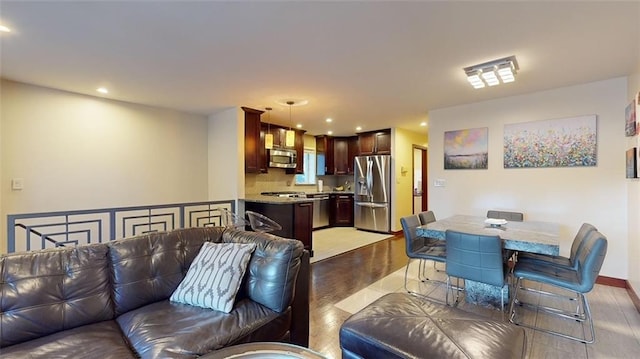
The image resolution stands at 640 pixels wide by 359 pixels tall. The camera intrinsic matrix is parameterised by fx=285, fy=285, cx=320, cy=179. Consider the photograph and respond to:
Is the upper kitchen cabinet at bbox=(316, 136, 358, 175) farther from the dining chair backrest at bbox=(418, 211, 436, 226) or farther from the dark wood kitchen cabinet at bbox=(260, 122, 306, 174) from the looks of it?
the dining chair backrest at bbox=(418, 211, 436, 226)

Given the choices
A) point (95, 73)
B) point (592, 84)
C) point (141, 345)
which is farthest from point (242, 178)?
point (592, 84)

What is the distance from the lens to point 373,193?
662 cm

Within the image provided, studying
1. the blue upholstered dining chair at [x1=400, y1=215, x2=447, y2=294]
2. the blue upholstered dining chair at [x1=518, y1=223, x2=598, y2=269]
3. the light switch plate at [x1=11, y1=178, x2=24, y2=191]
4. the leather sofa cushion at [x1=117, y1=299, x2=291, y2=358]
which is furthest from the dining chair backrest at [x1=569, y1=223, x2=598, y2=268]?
the light switch plate at [x1=11, y1=178, x2=24, y2=191]

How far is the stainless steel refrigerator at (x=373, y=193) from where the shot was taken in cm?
647

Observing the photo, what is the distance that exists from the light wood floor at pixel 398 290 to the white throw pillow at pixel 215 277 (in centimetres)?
85

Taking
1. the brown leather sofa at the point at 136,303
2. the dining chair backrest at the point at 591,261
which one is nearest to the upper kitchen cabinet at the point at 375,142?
the dining chair backrest at the point at 591,261

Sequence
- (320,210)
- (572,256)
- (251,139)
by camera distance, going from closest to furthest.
→ 1. (572,256)
2. (251,139)
3. (320,210)

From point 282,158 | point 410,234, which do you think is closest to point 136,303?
point 410,234

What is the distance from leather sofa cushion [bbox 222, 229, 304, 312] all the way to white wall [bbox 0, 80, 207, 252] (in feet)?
11.2

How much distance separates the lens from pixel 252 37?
232 centimetres

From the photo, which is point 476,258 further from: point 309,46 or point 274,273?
point 309,46

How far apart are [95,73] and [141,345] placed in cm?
301

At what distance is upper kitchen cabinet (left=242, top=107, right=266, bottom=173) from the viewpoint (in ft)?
15.4

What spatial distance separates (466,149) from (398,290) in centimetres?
251
